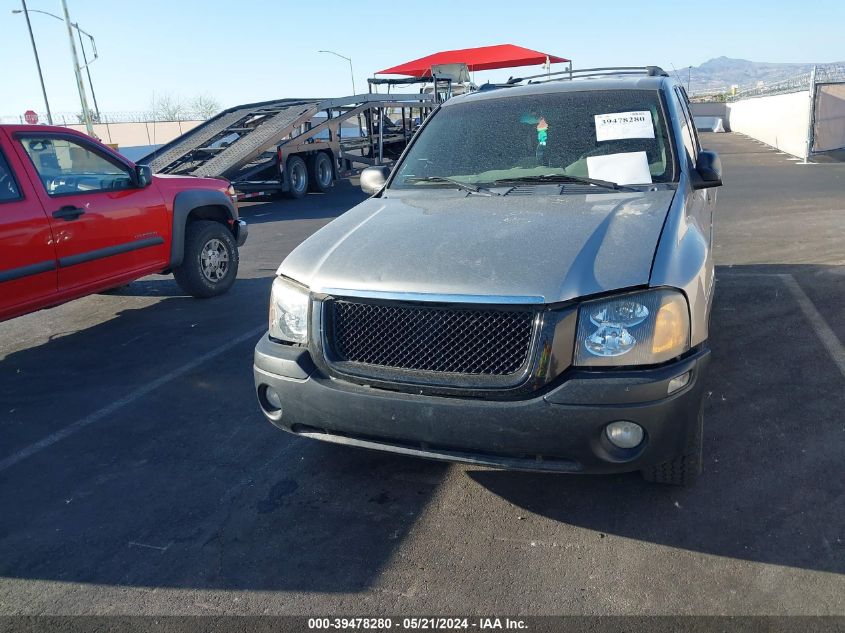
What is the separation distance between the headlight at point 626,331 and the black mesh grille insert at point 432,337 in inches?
8.9

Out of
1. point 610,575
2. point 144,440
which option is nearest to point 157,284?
point 144,440

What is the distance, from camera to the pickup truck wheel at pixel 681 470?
2.99 meters

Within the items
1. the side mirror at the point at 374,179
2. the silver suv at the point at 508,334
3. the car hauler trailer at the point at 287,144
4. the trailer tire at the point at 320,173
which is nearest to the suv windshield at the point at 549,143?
the side mirror at the point at 374,179

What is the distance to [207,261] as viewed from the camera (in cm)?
709

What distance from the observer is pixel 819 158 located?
62.4ft

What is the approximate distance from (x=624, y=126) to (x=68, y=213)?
423 cm

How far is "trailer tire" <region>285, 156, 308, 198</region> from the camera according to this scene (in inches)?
611

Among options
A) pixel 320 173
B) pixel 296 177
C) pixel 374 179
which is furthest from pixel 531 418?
pixel 320 173

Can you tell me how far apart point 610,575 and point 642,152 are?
89.5 inches

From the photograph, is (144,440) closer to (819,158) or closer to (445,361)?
(445,361)

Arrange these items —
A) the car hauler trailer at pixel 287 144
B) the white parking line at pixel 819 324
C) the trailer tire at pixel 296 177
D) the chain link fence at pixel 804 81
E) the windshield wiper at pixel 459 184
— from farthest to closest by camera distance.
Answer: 1. the chain link fence at pixel 804 81
2. the trailer tire at pixel 296 177
3. the car hauler trailer at pixel 287 144
4. the white parking line at pixel 819 324
5. the windshield wiper at pixel 459 184

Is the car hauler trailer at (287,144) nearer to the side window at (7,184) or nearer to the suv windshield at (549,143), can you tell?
the side window at (7,184)

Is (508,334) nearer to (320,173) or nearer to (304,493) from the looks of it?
(304,493)

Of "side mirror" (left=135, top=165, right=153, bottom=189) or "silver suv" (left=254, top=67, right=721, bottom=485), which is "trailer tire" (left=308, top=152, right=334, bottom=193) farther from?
"silver suv" (left=254, top=67, right=721, bottom=485)
